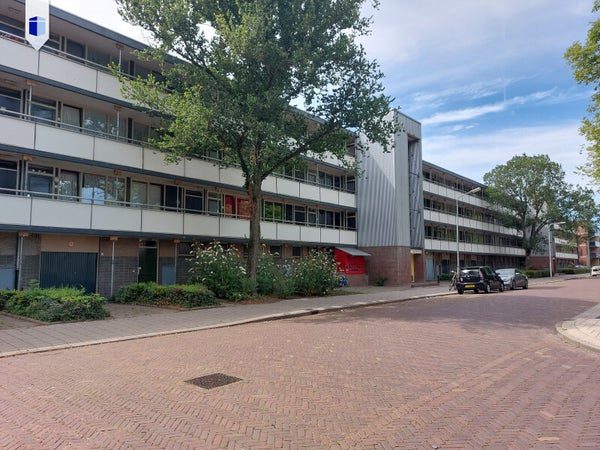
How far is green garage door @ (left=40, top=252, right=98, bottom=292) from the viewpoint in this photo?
59.1 feet

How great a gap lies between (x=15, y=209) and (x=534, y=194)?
58.9 m

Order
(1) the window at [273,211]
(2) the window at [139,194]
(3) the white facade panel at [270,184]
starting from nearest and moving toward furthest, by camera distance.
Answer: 1. (2) the window at [139,194]
2. (3) the white facade panel at [270,184]
3. (1) the window at [273,211]

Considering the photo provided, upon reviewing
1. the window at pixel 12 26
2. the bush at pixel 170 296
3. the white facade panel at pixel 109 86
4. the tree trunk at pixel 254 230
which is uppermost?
the window at pixel 12 26

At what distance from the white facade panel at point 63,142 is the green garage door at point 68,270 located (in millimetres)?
4151

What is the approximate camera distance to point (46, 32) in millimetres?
18141

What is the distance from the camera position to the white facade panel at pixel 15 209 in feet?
52.7

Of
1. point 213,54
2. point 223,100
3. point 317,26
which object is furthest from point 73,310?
point 317,26

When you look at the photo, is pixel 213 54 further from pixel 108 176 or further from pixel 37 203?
pixel 37 203

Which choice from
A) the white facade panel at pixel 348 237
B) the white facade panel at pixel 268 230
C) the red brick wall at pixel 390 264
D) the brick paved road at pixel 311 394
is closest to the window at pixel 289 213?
the white facade panel at pixel 268 230

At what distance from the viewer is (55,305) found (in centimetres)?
1312

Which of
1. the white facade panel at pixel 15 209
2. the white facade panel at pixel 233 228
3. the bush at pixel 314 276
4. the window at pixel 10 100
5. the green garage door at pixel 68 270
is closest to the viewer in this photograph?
the white facade panel at pixel 15 209

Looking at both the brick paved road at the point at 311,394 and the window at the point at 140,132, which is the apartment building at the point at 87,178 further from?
the brick paved road at the point at 311,394

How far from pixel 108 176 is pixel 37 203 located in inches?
159

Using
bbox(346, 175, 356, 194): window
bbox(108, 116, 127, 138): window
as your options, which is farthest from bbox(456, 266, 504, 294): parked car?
bbox(108, 116, 127, 138): window
